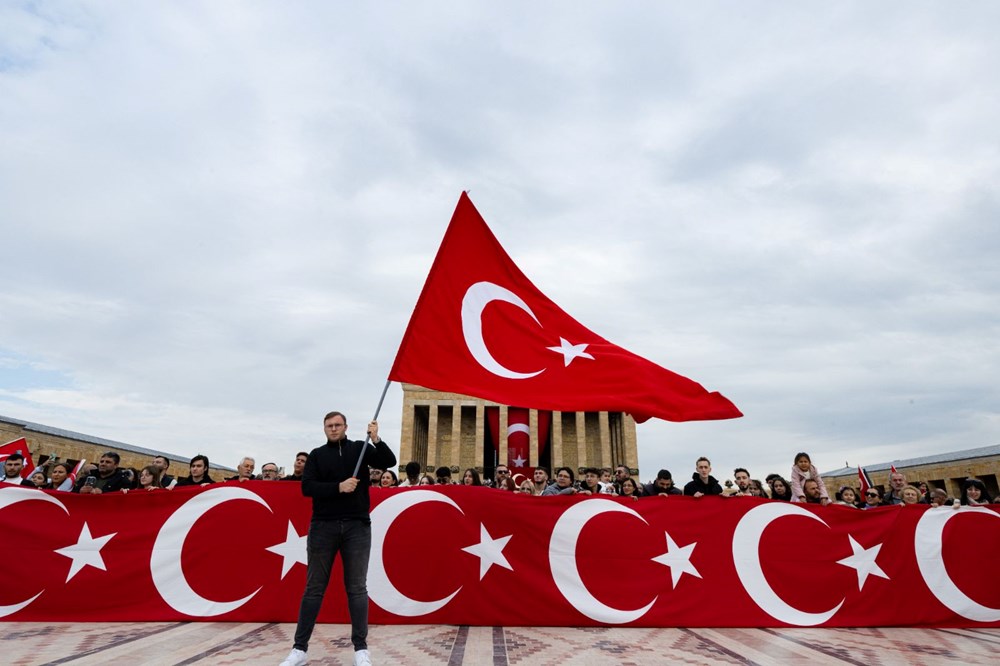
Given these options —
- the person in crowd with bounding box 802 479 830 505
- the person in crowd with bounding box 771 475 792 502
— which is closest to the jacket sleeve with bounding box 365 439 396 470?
the person in crowd with bounding box 802 479 830 505

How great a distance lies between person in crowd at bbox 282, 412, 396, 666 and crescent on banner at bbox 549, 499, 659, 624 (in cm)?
275

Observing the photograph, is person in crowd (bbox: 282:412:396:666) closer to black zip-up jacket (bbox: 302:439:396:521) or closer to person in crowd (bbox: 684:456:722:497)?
black zip-up jacket (bbox: 302:439:396:521)

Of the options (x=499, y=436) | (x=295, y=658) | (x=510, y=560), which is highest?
(x=499, y=436)

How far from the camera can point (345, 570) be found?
4367 mm

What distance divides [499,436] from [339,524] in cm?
3741

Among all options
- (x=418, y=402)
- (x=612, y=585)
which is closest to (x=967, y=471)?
(x=418, y=402)

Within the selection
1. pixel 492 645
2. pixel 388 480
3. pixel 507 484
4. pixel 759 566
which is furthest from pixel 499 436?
pixel 492 645

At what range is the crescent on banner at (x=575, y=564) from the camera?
6.24 meters

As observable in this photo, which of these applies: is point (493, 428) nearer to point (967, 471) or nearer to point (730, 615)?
point (967, 471)

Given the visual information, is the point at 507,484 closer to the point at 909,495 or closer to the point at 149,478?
the point at 149,478

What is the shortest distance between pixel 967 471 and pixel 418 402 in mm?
38868

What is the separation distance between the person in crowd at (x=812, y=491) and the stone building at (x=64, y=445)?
97.4 ft

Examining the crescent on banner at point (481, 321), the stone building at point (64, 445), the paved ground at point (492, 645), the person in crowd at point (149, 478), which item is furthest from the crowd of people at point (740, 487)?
the stone building at point (64, 445)

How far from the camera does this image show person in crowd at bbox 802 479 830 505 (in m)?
7.63
